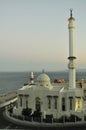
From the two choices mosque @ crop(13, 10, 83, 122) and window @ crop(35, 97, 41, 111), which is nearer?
mosque @ crop(13, 10, 83, 122)

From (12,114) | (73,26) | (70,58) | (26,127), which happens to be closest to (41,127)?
(26,127)

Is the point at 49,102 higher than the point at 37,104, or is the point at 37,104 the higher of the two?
the point at 49,102

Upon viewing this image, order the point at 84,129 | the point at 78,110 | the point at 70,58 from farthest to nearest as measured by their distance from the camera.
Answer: the point at 70,58
the point at 78,110
the point at 84,129

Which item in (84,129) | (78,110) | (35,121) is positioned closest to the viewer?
(84,129)

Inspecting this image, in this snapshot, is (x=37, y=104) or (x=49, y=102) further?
(x=37, y=104)

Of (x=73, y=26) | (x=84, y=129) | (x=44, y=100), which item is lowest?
(x=84, y=129)

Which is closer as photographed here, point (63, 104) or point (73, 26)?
point (63, 104)

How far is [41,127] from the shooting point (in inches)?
1763

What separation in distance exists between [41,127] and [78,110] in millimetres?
8432

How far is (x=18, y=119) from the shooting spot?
4841 centimetres

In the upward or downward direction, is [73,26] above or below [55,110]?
above

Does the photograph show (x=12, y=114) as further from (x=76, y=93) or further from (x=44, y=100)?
(x=76, y=93)

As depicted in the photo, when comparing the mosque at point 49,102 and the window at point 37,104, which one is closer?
the mosque at point 49,102

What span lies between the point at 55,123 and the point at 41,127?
2413mm
